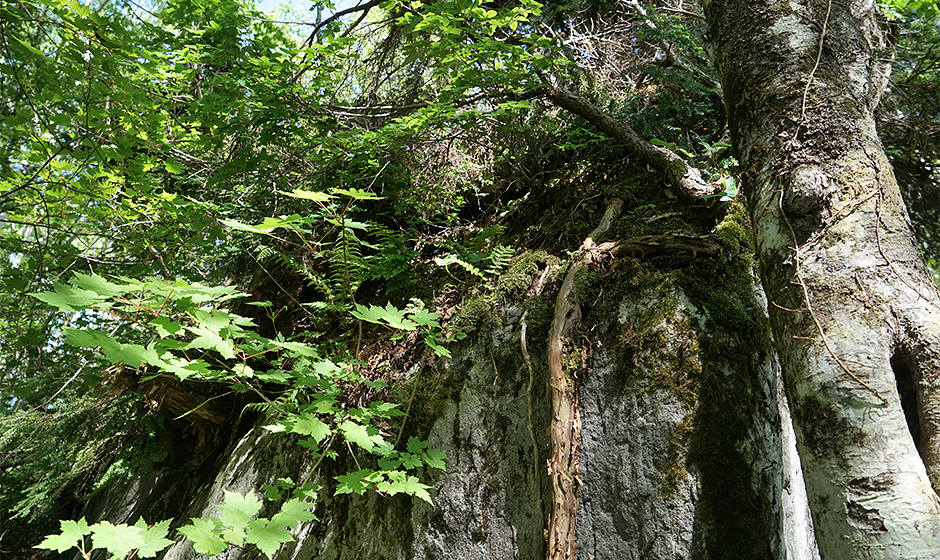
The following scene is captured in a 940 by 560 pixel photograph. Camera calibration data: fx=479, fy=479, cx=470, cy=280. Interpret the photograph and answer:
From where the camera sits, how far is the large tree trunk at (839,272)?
1492 millimetres

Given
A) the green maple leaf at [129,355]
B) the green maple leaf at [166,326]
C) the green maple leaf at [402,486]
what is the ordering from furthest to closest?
1. the green maple leaf at [402,486]
2. the green maple leaf at [166,326]
3. the green maple leaf at [129,355]

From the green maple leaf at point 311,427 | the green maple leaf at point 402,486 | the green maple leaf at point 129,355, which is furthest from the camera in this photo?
the green maple leaf at point 402,486

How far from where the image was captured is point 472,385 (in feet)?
10.0

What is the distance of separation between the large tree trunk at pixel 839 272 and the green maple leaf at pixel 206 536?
220cm

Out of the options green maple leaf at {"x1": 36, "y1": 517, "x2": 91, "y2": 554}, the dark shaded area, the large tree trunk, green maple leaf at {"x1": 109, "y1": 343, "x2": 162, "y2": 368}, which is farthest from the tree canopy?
the dark shaded area

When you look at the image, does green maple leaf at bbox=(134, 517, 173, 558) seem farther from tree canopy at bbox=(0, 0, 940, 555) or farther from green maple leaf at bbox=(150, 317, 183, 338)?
green maple leaf at bbox=(150, 317, 183, 338)

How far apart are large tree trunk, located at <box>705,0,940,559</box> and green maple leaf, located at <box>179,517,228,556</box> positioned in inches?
86.6

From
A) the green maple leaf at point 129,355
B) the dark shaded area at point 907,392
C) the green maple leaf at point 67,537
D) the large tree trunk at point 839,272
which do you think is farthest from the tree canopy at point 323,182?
the dark shaded area at point 907,392

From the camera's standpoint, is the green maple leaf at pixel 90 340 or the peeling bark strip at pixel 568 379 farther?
the peeling bark strip at pixel 568 379

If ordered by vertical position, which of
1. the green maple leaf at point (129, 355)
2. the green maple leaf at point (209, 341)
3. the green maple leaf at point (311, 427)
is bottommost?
the green maple leaf at point (311, 427)

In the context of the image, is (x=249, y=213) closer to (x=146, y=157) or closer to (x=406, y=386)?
(x=146, y=157)

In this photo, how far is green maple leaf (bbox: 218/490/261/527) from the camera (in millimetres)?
1975

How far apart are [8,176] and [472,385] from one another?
3.69 metres

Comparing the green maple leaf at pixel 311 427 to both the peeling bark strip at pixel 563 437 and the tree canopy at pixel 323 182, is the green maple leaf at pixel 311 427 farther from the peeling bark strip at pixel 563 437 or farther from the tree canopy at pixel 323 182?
the peeling bark strip at pixel 563 437
